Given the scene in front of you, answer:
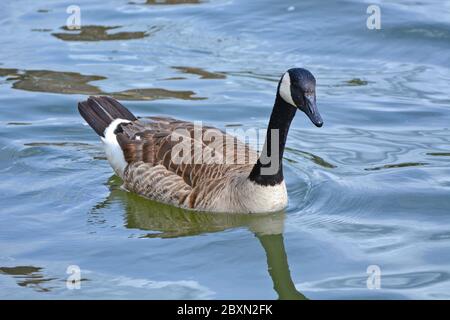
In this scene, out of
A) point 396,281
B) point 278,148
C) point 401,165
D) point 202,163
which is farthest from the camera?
point 401,165

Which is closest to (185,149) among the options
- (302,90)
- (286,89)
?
(286,89)

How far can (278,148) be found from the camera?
410 inches

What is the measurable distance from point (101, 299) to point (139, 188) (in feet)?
9.22

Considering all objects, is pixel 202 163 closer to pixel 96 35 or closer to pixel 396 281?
pixel 396 281

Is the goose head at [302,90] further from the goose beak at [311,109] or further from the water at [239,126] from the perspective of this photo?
the water at [239,126]

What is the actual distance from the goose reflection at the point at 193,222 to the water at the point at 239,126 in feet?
0.08

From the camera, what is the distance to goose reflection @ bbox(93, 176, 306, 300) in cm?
1016

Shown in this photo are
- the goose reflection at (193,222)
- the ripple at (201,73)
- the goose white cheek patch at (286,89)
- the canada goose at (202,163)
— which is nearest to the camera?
the goose white cheek patch at (286,89)

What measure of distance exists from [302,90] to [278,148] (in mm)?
975

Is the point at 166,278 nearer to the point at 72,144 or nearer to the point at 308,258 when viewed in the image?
the point at 308,258

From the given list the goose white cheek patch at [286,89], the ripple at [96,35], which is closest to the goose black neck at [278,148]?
the goose white cheek patch at [286,89]

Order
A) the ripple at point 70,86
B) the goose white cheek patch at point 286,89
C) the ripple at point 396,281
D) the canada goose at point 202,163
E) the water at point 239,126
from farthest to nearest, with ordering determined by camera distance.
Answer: the ripple at point 70,86 < the canada goose at point 202,163 < the goose white cheek patch at point 286,89 < the water at point 239,126 < the ripple at point 396,281

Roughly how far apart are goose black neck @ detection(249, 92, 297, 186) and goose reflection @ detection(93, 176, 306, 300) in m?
0.46

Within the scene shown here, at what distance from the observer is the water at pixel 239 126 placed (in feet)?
30.6
